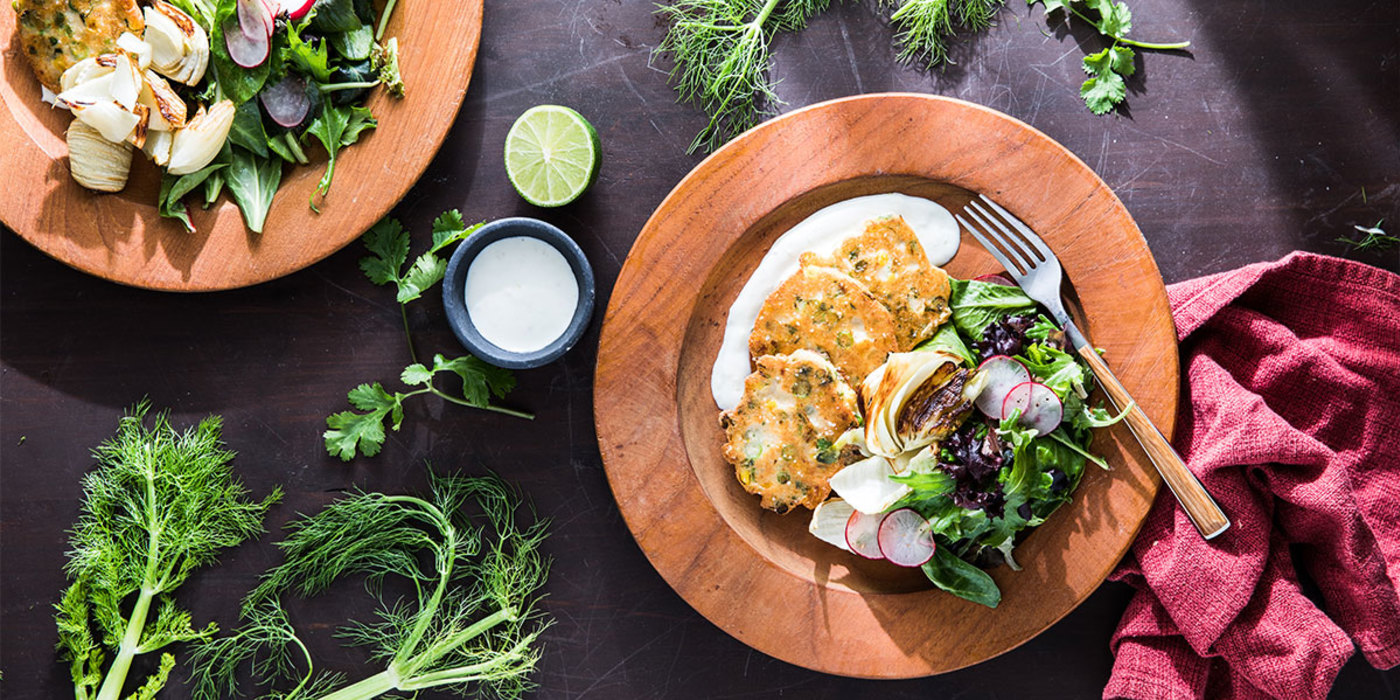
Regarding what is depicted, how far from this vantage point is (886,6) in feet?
9.29

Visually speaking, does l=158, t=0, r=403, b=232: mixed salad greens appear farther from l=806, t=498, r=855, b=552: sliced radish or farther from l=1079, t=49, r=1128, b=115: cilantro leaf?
l=1079, t=49, r=1128, b=115: cilantro leaf

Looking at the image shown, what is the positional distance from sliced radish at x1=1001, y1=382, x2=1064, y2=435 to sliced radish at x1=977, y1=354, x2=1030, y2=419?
0.9 inches

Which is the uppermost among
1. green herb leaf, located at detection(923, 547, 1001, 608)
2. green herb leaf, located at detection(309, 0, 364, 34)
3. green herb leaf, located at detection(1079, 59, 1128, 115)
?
green herb leaf, located at detection(309, 0, 364, 34)

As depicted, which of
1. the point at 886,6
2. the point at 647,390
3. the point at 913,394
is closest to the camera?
the point at 913,394

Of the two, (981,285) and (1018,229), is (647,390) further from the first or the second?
(1018,229)

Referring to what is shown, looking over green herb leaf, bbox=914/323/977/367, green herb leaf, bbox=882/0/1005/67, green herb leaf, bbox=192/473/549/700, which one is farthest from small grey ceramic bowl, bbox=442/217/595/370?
green herb leaf, bbox=882/0/1005/67

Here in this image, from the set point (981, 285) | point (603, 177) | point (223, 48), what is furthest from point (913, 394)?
point (223, 48)

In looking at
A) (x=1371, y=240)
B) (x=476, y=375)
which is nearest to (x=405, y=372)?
(x=476, y=375)

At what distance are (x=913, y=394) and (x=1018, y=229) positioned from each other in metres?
0.63

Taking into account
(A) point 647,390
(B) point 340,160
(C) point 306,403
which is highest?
(B) point 340,160

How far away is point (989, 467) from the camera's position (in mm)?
2426

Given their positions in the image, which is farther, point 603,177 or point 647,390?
point 603,177

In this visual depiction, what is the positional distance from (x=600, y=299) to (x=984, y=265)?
1259 millimetres

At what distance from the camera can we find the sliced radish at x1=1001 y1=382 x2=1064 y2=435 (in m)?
2.38
